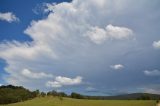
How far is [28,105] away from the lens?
131m

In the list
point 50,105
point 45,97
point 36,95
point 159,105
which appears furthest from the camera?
point 36,95

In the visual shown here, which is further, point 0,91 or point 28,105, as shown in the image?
point 0,91

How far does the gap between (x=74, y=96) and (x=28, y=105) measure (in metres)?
52.0

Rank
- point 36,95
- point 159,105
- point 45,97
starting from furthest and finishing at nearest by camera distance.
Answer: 1. point 36,95
2. point 45,97
3. point 159,105

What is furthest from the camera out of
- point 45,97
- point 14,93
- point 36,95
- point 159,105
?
point 14,93

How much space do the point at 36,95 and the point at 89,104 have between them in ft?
170

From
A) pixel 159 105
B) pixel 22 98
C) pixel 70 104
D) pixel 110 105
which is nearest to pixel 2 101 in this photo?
pixel 22 98

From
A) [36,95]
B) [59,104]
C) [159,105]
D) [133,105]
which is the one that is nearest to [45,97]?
[36,95]

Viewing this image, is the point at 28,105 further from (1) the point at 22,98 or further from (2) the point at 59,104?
(1) the point at 22,98

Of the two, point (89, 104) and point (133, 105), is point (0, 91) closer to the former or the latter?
point (89, 104)

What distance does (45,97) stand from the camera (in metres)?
162

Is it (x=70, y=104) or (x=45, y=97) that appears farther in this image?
(x=45, y=97)

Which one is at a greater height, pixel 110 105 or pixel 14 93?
pixel 14 93

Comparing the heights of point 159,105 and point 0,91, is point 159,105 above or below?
below
